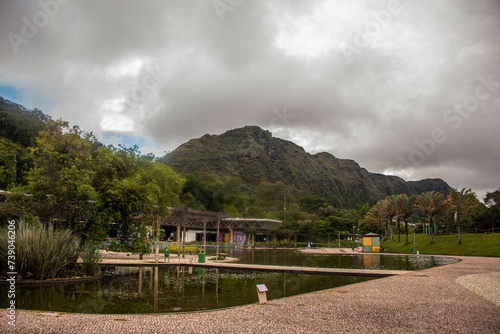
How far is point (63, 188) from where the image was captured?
47.9ft

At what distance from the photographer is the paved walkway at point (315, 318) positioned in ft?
20.3

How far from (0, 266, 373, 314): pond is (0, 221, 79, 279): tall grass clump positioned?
29.5 inches

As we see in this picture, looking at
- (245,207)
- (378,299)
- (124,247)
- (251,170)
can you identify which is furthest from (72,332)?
(251,170)

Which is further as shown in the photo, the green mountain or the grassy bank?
the green mountain

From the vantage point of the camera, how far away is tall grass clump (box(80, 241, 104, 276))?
1427cm

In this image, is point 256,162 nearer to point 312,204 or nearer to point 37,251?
point 312,204

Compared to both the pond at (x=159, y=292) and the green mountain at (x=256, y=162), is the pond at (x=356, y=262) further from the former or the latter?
the green mountain at (x=256, y=162)

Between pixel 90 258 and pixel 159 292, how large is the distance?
5200 millimetres

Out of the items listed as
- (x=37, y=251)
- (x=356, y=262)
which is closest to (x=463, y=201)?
(x=356, y=262)

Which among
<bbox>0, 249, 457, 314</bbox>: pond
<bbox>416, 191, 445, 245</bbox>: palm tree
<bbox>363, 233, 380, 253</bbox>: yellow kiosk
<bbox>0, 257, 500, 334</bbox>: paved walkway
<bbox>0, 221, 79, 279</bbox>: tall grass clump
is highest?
<bbox>416, 191, 445, 245</bbox>: palm tree

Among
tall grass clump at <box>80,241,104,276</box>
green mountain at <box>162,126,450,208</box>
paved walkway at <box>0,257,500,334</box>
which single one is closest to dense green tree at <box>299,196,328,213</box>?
green mountain at <box>162,126,450,208</box>

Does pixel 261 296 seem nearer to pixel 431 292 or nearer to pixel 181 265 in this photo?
pixel 431 292

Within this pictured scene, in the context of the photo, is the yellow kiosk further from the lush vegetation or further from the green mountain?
the green mountain

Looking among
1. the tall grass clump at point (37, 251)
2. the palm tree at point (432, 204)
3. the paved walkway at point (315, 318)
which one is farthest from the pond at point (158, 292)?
the palm tree at point (432, 204)
